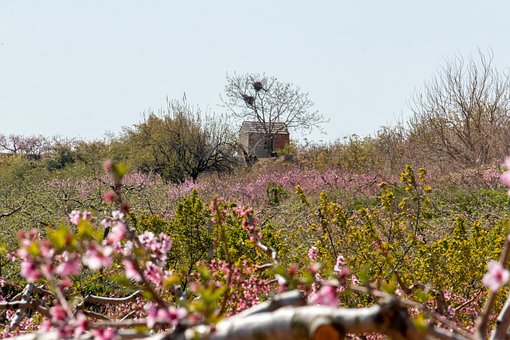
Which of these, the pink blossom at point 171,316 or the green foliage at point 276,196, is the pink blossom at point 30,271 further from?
the green foliage at point 276,196

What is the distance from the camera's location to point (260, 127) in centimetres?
3944

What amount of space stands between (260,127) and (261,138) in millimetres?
741

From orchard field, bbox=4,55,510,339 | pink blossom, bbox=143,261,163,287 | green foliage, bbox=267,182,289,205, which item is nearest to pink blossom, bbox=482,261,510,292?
orchard field, bbox=4,55,510,339

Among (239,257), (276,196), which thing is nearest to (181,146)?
(276,196)

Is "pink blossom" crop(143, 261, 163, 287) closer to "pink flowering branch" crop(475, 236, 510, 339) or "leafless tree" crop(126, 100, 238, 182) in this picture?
"pink flowering branch" crop(475, 236, 510, 339)

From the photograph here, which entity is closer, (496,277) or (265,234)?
(496,277)

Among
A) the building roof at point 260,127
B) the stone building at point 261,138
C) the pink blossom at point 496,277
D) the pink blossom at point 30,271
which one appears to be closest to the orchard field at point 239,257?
the pink blossom at point 30,271

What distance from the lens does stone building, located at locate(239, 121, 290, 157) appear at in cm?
3891

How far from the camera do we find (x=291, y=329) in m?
1.22

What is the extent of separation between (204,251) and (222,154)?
1976 cm

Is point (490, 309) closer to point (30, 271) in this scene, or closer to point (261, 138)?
point (30, 271)

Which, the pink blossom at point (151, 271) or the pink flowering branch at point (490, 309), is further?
the pink blossom at point (151, 271)

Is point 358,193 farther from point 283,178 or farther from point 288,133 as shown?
point 288,133

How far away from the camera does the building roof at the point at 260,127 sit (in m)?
38.5
